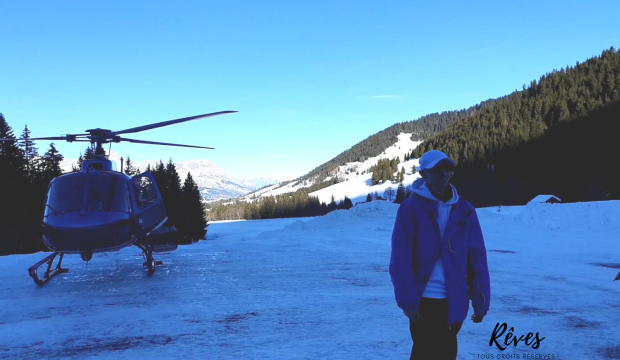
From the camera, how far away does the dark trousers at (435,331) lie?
9.55 ft

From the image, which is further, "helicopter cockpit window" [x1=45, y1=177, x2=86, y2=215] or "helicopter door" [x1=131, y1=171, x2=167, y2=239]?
"helicopter door" [x1=131, y1=171, x2=167, y2=239]

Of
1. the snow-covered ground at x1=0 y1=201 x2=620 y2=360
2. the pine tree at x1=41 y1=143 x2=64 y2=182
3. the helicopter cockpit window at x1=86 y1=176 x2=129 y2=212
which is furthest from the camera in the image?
the pine tree at x1=41 y1=143 x2=64 y2=182

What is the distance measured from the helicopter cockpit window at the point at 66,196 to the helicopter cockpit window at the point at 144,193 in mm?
1285

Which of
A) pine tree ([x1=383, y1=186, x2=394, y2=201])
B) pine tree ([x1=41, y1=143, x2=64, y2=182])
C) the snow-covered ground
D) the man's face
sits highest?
pine tree ([x1=41, y1=143, x2=64, y2=182])

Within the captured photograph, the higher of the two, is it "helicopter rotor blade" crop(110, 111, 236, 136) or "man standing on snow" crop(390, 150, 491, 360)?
"helicopter rotor blade" crop(110, 111, 236, 136)

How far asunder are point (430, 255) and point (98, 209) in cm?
800

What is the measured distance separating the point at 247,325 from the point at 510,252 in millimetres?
11293

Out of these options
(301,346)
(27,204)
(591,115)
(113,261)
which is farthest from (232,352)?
(591,115)

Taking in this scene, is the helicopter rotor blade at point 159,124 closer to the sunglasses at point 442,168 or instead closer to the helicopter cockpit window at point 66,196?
the helicopter cockpit window at point 66,196

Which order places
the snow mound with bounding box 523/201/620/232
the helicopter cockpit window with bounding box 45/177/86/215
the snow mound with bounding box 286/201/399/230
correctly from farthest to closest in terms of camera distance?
the snow mound with bounding box 286/201/399/230
the snow mound with bounding box 523/201/620/232
the helicopter cockpit window with bounding box 45/177/86/215

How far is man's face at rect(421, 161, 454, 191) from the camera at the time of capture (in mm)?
3008

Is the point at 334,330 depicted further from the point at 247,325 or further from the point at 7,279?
the point at 7,279

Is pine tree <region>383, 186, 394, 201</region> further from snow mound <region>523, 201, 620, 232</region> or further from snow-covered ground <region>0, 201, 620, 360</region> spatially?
snow-covered ground <region>0, 201, 620, 360</region>

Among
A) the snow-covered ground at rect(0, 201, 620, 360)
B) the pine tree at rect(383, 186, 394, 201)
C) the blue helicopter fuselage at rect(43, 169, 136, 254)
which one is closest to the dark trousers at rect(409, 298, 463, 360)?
the snow-covered ground at rect(0, 201, 620, 360)
